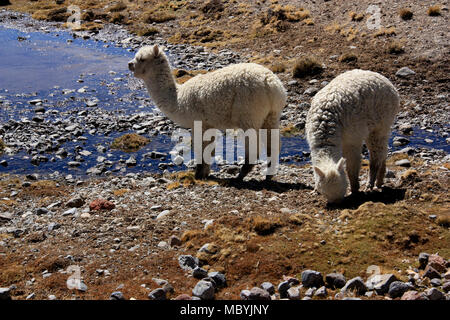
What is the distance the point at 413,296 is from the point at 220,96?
6.98m

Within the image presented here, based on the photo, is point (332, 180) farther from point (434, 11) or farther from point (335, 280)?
point (434, 11)

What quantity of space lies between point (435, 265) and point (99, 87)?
20.0 meters

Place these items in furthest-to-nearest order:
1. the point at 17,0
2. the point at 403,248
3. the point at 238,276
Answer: the point at 17,0 → the point at 403,248 → the point at 238,276

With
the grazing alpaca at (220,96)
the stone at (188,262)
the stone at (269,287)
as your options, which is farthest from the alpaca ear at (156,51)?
the stone at (269,287)

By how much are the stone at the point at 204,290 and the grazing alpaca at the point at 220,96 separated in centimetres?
570

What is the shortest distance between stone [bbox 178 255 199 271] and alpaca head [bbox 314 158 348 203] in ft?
9.66

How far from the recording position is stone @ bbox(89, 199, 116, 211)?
1064cm

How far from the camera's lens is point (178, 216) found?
9.66 metres

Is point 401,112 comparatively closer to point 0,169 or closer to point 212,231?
point 212,231

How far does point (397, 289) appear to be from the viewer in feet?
20.3

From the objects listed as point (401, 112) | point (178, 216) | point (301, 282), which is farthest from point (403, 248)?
point (401, 112)

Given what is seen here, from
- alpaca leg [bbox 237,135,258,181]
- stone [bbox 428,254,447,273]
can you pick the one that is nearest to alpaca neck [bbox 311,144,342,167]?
alpaca leg [bbox 237,135,258,181]

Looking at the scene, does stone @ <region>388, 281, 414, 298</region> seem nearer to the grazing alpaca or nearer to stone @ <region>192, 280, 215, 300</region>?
stone @ <region>192, 280, 215, 300</region>

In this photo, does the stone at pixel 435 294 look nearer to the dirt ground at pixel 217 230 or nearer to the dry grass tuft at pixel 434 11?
the dirt ground at pixel 217 230
